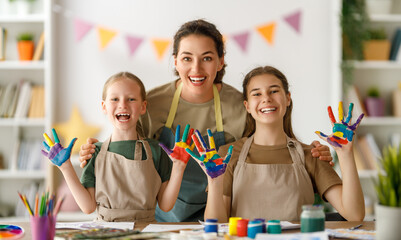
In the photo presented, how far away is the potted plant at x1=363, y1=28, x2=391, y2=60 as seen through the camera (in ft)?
12.4

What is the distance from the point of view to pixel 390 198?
1205 millimetres

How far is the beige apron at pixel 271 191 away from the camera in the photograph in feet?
5.53

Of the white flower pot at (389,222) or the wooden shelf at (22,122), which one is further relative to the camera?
the wooden shelf at (22,122)

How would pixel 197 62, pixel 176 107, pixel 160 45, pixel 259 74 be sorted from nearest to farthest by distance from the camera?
pixel 259 74 → pixel 197 62 → pixel 176 107 → pixel 160 45

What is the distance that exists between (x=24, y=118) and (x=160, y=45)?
3.80 ft

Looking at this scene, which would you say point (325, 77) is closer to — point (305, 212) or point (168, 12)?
point (168, 12)

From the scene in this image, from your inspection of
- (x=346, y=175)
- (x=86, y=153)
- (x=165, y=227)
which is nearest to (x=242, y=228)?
(x=165, y=227)

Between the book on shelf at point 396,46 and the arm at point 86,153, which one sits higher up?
the book on shelf at point 396,46

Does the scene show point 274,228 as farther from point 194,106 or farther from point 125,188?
point 194,106

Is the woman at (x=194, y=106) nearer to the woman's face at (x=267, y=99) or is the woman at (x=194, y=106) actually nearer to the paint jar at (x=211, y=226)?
the woman's face at (x=267, y=99)

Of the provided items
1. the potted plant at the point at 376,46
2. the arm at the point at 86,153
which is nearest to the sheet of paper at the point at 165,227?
the arm at the point at 86,153

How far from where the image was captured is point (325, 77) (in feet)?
12.9

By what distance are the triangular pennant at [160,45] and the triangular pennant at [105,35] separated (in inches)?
12.9

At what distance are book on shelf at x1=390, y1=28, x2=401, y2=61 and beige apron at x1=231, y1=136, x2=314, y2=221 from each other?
242cm
